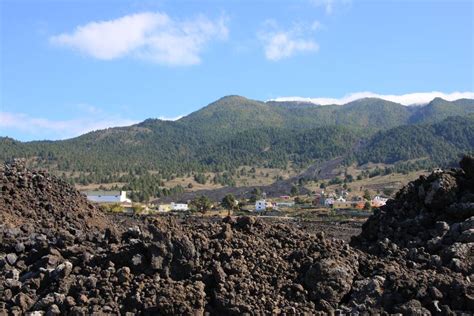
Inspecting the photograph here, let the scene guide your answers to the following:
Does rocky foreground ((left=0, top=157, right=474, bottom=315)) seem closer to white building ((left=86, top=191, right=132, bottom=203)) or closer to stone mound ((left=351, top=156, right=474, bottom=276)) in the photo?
stone mound ((left=351, top=156, right=474, bottom=276))

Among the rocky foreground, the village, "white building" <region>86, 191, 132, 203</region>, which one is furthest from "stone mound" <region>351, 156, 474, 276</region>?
"white building" <region>86, 191, 132, 203</region>

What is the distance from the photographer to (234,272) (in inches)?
420

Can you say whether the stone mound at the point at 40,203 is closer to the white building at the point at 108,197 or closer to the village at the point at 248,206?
the village at the point at 248,206

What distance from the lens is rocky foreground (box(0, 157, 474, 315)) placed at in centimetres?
997

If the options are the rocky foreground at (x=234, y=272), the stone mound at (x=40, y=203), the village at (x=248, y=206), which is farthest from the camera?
the village at (x=248, y=206)

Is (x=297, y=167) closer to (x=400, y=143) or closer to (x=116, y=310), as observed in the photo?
(x=400, y=143)

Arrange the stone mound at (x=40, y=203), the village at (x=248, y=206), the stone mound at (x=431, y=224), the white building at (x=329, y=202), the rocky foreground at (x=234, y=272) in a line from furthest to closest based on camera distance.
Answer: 1. the white building at (x=329, y=202)
2. the village at (x=248, y=206)
3. the stone mound at (x=40, y=203)
4. the stone mound at (x=431, y=224)
5. the rocky foreground at (x=234, y=272)

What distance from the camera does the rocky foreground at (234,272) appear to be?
392 inches

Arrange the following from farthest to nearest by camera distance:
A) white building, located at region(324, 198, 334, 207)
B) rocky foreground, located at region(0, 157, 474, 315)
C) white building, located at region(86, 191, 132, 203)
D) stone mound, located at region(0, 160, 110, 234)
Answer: white building, located at region(86, 191, 132, 203), white building, located at region(324, 198, 334, 207), stone mound, located at region(0, 160, 110, 234), rocky foreground, located at region(0, 157, 474, 315)

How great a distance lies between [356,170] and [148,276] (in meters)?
167

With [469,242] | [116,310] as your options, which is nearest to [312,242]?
[469,242]

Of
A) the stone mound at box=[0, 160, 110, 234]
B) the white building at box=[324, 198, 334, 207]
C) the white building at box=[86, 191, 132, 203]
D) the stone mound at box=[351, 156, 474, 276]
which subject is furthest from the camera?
the white building at box=[86, 191, 132, 203]

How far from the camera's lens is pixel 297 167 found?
189 metres

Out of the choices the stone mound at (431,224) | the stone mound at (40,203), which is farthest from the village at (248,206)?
the stone mound at (431,224)
